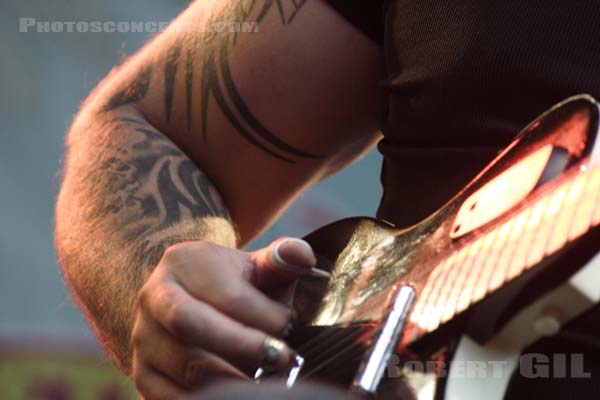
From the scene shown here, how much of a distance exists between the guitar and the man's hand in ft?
0.10

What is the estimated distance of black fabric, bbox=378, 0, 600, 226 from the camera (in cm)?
88

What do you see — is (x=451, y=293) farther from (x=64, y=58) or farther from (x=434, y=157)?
(x=64, y=58)

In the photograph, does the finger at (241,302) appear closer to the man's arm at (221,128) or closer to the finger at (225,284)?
the finger at (225,284)

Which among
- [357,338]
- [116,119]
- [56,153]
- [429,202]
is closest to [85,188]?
[116,119]

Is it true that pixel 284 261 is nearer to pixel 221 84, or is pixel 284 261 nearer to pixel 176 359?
pixel 176 359

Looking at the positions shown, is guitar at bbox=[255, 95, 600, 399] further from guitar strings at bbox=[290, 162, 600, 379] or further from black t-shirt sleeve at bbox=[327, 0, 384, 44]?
black t-shirt sleeve at bbox=[327, 0, 384, 44]

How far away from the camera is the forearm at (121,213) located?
1.02 meters

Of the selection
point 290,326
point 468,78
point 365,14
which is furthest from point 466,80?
point 290,326

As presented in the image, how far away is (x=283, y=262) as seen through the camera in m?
0.77

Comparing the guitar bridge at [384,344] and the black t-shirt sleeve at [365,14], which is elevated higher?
the black t-shirt sleeve at [365,14]

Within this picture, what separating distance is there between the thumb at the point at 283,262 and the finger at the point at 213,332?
0.06 m

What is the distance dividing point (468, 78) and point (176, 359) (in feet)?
1.41

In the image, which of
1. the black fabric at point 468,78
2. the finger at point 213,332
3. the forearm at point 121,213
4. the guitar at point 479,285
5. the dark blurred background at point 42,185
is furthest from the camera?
the dark blurred background at point 42,185

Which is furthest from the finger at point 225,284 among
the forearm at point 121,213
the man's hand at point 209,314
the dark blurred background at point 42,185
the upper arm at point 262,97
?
the dark blurred background at point 42,185
